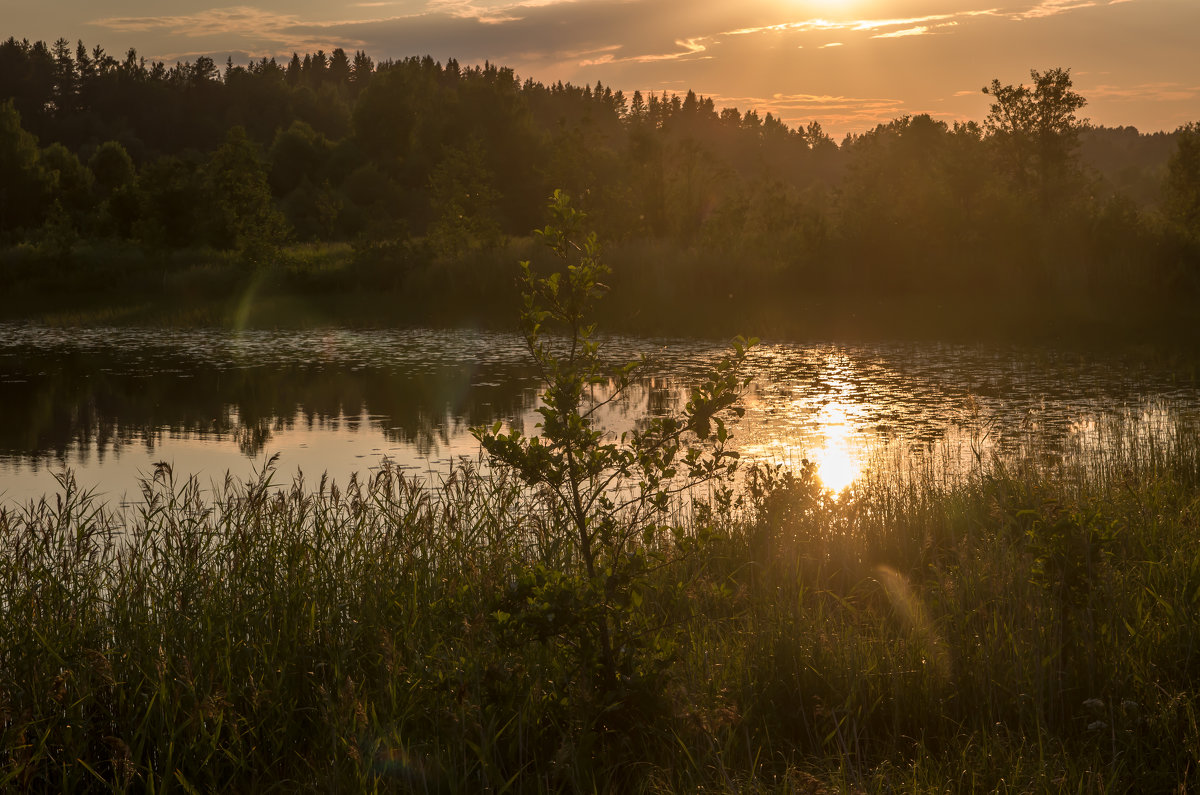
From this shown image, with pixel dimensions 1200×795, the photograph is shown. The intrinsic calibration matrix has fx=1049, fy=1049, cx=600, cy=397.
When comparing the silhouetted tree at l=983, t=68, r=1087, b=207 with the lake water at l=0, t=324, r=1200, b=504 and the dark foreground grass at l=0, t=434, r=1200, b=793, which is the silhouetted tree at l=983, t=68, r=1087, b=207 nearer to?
the lake water at l=0, t=324, r=1200, b=504

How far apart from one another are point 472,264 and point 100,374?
Answer: 13393 millimetres

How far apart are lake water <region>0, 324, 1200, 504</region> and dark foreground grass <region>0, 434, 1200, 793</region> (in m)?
2.61

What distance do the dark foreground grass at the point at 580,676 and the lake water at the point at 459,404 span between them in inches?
103

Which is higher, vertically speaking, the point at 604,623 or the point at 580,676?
the point at 604,623

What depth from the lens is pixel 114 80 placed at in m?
109

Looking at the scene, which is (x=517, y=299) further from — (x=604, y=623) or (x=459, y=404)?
(x=604, y=623)

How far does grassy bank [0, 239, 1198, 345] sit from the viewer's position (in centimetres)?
2198

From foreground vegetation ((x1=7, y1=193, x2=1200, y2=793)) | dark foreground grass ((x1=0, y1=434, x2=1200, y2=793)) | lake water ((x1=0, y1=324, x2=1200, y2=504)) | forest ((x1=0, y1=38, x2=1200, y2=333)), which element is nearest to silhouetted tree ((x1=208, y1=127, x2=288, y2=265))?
forest ((x1=0, y1=38, x2=1200, y2=333))

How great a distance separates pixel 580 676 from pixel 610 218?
116ft

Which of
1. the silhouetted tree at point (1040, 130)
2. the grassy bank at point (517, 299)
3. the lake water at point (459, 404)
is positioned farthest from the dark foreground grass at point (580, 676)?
the silhouetted tree at point (1040, 130)

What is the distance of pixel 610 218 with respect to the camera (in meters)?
38.4

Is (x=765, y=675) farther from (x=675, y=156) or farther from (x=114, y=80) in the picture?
(x=114, y=80)

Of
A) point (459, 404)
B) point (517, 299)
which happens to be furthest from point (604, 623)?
point (517, 299)

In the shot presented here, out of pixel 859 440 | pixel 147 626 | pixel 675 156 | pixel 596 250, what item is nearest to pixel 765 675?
pixel 596 250
